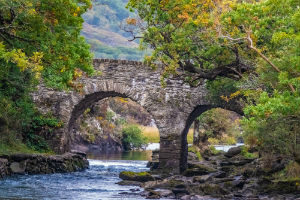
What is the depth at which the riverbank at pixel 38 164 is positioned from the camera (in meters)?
19.5

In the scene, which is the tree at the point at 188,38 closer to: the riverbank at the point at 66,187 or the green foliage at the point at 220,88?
the green foliage at the point at 220,88

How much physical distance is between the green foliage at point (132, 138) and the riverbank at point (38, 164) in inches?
743

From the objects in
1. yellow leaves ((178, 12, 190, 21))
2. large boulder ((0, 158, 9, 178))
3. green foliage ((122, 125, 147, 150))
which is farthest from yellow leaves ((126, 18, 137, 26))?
green foliage ((122, 125, 147, 150))

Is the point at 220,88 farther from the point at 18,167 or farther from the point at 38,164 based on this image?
the point at 18,167

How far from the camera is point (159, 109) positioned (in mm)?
24188

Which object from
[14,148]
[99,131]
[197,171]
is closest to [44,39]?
[14,148]

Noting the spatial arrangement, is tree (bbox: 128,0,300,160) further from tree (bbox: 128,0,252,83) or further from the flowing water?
the flowing water

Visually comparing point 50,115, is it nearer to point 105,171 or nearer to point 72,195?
point 105,171

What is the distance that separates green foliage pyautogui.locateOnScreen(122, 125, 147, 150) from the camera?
147 ft

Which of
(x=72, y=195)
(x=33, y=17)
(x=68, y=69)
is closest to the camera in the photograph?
(x=33, y=17)

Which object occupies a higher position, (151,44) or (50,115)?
(151,44)

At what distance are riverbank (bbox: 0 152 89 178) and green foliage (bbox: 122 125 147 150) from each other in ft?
62.0

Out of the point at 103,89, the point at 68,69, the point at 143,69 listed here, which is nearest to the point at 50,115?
the point at 103,89

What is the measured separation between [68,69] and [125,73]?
9.95 m
